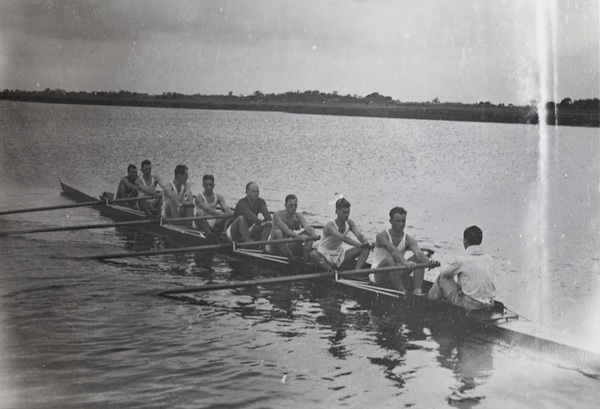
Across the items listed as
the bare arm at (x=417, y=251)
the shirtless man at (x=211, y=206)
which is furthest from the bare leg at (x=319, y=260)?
the shirtless man at (x=211, y=206)

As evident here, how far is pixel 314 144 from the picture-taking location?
47406 millimetres

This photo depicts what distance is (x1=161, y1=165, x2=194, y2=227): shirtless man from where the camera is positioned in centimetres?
→ 1471

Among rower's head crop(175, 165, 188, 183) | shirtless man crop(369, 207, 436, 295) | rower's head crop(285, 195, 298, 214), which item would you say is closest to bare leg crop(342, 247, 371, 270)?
shirtless man crop(369, 207, 436, 295)

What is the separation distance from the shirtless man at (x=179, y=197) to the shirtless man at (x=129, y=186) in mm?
2359

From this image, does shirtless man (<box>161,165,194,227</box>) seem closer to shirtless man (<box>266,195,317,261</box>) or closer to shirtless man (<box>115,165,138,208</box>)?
shirtless man (<box>115,165,138,208</box>)

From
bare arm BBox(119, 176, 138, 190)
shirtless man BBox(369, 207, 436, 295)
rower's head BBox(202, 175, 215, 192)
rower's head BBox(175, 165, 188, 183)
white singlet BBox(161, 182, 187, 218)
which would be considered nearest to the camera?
shirtless man BBox(369, 207, 436, 295)

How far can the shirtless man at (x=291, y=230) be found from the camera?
11203mm

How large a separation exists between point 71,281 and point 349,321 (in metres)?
5.17

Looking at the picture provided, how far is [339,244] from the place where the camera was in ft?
35.1

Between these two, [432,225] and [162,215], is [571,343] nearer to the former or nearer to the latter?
[162,215]

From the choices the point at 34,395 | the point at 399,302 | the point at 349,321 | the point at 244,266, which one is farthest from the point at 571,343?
the point at 244,266

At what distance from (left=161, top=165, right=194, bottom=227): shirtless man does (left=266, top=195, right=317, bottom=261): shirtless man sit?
379cm

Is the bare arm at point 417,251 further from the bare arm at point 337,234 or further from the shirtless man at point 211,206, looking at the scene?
the shirtless man at point 211,206

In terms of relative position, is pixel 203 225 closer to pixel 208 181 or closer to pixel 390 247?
pixel 208 181
